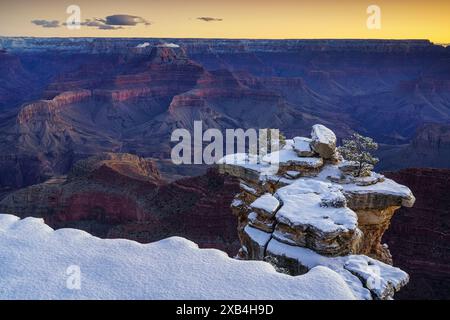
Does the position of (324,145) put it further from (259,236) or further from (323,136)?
(259,236)

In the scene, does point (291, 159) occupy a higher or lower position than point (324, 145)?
lower

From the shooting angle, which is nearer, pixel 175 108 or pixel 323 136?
pixel 323 136

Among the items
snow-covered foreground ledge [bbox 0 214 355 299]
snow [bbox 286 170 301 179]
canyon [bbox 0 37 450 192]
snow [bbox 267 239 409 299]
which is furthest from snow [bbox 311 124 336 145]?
canyon [bbox 0 37 450 192]

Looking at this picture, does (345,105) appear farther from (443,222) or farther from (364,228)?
(364,228)

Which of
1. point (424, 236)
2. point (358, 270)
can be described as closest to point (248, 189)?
point (358, 270)

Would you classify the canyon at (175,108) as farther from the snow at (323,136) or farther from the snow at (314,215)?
the snow at (314,215)

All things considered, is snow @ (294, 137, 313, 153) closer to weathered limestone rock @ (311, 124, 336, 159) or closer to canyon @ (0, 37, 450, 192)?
weathered limestone rock @ (311, 124, 336, 159)
